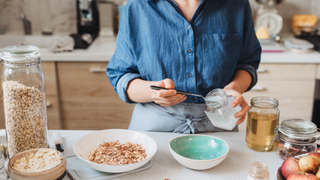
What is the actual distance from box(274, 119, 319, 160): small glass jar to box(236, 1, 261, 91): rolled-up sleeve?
37cm

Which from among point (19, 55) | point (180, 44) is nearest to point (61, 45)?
point (180, 44)

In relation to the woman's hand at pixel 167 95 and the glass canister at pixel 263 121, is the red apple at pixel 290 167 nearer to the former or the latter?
the glass canister at pixel 263 121

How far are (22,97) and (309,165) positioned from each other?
749 mm

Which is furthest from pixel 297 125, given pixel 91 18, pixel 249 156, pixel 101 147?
pixel 91 18

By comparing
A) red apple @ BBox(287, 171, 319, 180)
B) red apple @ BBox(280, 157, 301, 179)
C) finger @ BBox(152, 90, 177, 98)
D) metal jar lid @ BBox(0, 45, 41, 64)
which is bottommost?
red apple @ BBox(280, 157, 301, 179)

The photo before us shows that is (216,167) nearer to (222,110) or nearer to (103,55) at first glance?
(222,110)

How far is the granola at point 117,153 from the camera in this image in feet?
2.85

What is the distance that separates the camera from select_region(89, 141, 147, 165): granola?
868mm

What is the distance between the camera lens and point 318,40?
221 cm

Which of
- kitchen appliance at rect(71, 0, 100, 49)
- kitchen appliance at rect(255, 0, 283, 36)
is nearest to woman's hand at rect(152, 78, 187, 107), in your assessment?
kitchen appliance at rect(71, 0, 100, 49)

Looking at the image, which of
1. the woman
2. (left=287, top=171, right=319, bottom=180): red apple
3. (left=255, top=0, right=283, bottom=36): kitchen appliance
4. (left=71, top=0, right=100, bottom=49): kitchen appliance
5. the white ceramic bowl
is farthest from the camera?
(left=255, top=0, right=283, bottom=36): kitchen appliance

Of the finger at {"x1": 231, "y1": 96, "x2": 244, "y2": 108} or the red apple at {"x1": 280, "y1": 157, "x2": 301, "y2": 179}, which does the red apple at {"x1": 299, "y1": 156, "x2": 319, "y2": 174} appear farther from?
the finger at {"x1": 231, "y1": 96, "x2": 244, "y2": 108}

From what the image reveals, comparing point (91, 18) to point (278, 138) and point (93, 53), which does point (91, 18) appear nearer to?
point (93, 53)

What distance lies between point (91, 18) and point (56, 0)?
358 mm
